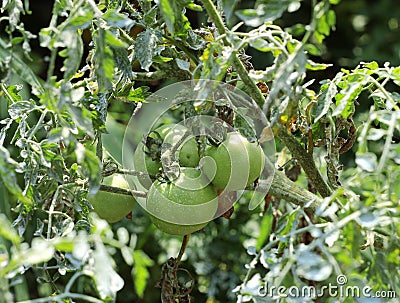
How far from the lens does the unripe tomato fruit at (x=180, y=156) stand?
71cm

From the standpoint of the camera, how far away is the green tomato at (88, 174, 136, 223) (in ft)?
2.39

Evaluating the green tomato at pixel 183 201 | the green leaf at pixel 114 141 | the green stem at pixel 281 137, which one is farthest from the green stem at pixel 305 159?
the green leaf at pixel 114 141

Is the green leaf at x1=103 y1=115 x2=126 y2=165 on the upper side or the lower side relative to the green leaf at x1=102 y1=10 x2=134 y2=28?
lower

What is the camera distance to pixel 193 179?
2.24 ft

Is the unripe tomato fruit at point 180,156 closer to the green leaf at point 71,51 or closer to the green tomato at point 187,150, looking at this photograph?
the green tomato at point 187,150

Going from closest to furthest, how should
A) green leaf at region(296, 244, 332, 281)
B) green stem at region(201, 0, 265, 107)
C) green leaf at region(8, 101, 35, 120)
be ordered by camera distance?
1. green leaf at region(296, 244, 332, 281)
2. green stem at region(201, 0, 265, 107)
3. green leaf at region(8, 101, 35, 120)

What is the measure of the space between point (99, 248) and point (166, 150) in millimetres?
289

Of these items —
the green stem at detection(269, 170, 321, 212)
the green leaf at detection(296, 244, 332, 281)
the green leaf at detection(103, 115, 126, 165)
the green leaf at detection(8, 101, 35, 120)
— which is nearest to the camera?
the green leaf at detection(296, 244, 332, 281)

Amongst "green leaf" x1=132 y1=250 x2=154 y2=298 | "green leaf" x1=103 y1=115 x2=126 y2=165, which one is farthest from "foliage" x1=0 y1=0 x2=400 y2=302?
"green leaf" x1=103 y1=115 x2=126 y2=165

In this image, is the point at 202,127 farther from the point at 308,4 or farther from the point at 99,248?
the point at 308,4

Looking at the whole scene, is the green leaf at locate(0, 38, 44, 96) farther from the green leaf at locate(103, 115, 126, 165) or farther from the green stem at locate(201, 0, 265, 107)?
the green leaf at locate(103, 115, 126, 165)

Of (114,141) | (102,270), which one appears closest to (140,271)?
(102,270)

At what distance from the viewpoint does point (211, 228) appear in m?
1.42

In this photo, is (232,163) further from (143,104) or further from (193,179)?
(143,104)
